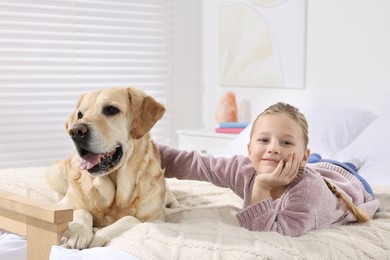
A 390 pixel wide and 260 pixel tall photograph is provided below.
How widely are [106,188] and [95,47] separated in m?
2.73

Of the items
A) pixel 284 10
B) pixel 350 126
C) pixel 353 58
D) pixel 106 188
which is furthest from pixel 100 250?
pixel 284 10

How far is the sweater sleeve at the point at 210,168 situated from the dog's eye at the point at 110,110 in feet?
1.21

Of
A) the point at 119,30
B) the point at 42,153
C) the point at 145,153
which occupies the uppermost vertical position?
the point at 119,30

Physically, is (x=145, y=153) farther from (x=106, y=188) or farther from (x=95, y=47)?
(x=95, y=47)

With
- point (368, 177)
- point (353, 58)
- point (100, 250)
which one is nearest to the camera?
point (100, 250)

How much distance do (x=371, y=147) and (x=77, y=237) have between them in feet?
5.36

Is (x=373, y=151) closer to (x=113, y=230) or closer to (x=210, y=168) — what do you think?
(x=210, y=168)

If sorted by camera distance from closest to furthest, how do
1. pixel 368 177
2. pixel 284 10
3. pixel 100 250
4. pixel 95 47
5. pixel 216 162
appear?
1. pixel 100 250
2. pixel 216 162
3. pixel 368 177
4. pixel 284 10
5. pixel 95 47

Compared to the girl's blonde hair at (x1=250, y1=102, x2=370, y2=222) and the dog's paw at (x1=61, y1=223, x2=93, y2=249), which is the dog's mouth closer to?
the dog's paw at (x1=61, y1=223, x2=93, y2=249)

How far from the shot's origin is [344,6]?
3.85 meters

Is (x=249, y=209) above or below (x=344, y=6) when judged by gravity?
below

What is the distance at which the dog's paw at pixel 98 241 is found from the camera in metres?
1.70

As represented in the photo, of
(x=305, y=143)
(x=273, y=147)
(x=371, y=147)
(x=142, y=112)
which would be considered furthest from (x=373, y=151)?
(x=142, y=112)

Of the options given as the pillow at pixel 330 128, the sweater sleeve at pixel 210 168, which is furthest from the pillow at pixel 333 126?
the sweater sleeve at pixel 210 168
